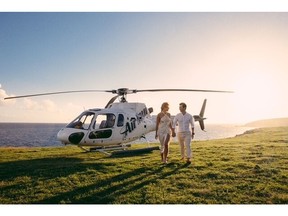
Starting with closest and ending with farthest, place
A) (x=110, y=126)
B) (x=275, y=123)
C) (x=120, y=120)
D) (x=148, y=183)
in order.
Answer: (x=148, y=183) → (x=110, y=126) → (x=120, y=120) → (x=275, y=123)

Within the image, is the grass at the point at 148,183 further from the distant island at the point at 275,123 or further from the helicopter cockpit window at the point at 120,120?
the distant island at the point at 275,123

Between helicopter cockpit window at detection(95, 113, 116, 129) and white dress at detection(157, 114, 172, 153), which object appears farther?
helicopter cockpit window at detection(95, 113, 116, 129)

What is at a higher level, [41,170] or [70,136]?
[70,136]

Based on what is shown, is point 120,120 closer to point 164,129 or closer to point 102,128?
point 102,128

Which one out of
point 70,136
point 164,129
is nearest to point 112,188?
point 164,129

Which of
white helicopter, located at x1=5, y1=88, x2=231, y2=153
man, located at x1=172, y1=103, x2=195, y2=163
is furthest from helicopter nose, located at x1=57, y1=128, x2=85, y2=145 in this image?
man, located at x1=172, y1=103, x2=195, y2=163

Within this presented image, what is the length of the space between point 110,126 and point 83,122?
1.44 meters

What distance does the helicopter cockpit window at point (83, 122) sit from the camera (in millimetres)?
13795

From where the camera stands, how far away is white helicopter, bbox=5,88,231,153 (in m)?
13.7

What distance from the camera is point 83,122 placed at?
14055mm

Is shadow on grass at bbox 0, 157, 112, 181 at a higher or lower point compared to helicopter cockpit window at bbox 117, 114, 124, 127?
lower

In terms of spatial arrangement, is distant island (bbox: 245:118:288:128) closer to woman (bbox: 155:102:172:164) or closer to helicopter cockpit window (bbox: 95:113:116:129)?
helicopter cockpit window (bbox: 95:113:116:129)

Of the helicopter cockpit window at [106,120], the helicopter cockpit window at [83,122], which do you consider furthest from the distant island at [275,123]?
the helicopter cockpit window at [83,122]

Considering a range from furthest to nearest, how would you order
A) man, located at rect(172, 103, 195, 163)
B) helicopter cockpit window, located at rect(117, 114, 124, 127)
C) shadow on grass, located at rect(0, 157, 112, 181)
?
helicopter cockpit window, located at rect(117, 114, 124, 127)
man, located at rect(172, 103, 195, 163)
shadow on grass, located at rect(0, 157, 112, 181)
